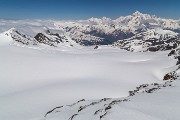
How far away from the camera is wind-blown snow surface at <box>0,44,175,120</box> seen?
161 feet

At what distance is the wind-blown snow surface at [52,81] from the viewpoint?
48.9m

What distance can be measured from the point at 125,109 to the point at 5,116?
77.2ft

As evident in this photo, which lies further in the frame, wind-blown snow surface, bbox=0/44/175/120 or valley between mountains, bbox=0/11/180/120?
wind-blown snow surface, bbox=0/44/175/120

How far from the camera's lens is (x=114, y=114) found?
2620 centimetres

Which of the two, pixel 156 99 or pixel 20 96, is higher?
pixel 156 99

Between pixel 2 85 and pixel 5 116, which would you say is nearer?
pixel 5 116

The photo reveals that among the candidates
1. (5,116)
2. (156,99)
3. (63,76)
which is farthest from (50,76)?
(156,99)

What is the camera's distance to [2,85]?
6681 centimetres

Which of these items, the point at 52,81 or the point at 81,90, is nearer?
the point at 81,90

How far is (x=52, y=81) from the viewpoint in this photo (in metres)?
71.8

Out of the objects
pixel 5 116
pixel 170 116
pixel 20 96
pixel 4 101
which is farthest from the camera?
pixel 20 96

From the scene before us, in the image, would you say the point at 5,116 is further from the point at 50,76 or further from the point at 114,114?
the point at 50,76

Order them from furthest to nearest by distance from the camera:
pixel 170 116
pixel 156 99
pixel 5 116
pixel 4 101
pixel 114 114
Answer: pixel 4 101 < pixel 5 116 < pixel 156 99 < pixel 114 114 < pixel 170 116

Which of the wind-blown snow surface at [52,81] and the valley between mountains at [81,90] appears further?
the wind-blown snow surface at [52,81]
